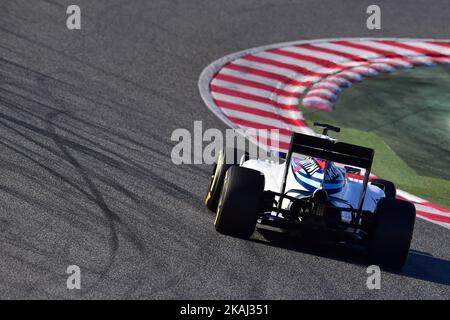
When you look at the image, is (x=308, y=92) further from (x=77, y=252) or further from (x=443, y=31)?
(x=77, y=252)

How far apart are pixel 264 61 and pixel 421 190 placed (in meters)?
6.10

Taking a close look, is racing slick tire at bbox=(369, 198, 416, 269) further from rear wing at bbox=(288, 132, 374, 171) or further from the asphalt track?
rear wing at bbox=(288, 132, 374, 171)

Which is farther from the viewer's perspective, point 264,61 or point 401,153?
point 264,61

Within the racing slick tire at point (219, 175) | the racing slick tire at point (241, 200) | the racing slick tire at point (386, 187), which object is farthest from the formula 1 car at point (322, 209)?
the racing slick tire at point (386, 187)

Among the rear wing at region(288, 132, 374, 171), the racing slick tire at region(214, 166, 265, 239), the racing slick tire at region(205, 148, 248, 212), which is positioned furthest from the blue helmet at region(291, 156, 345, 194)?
the racing slick tire at region(205, 148, 248, 212)

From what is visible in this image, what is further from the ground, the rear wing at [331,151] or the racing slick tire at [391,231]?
the rear wing at [331,151]

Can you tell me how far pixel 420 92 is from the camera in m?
20.2

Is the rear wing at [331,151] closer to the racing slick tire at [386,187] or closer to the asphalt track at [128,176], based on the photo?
the asphalt track at [128,176]

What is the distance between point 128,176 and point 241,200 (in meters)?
2.61

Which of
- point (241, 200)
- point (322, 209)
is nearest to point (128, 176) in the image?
point (241, 200)

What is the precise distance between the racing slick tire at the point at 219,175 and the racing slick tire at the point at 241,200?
1.04 meters

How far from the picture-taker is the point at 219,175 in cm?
1270

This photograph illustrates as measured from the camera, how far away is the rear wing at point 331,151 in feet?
37.7
